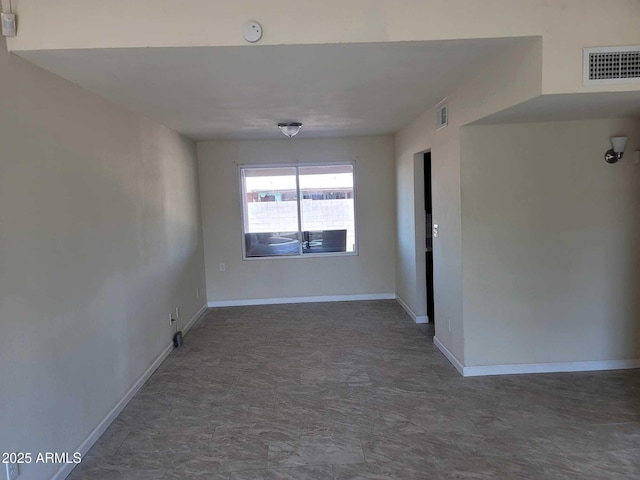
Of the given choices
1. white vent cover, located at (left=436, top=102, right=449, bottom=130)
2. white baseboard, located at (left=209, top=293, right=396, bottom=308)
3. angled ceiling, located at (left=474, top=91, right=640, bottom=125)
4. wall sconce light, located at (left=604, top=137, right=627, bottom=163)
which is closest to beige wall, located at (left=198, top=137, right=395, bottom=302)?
white baseboard, located at (left=209, top=293, right=396, bottom=308)

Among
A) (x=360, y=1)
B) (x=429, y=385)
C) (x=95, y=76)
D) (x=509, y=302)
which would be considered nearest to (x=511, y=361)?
(x=509, y=302)

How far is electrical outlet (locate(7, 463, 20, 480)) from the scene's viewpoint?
1.95 meters

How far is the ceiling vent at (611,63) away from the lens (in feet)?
7.47

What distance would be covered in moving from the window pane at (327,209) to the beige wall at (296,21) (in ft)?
13.1

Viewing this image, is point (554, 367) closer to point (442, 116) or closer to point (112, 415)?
point (442, 116)

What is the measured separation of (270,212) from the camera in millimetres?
6227

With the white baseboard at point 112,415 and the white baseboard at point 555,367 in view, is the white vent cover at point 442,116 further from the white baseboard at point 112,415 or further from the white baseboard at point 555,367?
the white baseboard at point 112,415

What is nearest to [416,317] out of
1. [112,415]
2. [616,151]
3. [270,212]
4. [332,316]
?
[332,316]

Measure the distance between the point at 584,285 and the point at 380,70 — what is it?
242cm

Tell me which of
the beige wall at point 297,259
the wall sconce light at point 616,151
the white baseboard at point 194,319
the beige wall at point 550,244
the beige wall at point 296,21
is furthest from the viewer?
the beige wall at point 297,259

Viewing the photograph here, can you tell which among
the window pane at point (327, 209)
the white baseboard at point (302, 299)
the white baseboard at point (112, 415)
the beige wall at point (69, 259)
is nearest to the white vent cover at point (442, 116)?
the window pane at point (327, 209)

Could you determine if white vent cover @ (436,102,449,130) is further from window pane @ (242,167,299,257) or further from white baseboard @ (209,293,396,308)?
white baseboard @ (209,293,396,308)

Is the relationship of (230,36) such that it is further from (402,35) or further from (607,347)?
(607,347)

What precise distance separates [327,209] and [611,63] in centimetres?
425
